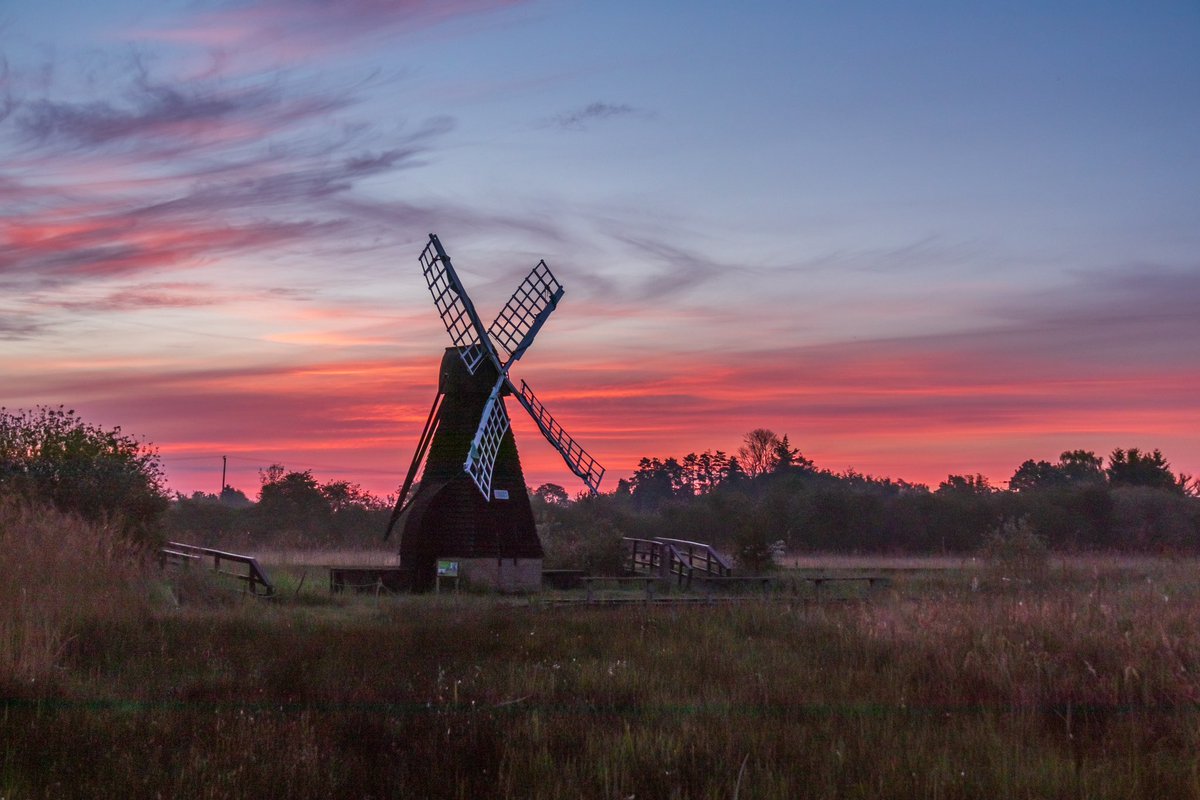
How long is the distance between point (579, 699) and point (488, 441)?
16.0 metres

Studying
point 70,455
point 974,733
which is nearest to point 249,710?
point 974,733

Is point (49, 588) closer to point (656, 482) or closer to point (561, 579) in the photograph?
point (561, 579)

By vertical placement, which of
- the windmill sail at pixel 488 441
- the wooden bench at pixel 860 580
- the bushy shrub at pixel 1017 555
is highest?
the windmill sail at pixel 488 441

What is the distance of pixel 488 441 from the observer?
1069 inches

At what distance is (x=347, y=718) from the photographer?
10547 millimetres

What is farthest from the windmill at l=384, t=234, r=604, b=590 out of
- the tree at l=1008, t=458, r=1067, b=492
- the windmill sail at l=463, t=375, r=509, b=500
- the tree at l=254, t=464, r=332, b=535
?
the tree at l=1008, t=458, r=1067, b=492

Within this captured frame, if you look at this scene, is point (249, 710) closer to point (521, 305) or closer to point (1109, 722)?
point (1109, 722)

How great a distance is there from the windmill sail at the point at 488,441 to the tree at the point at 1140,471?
51483 mm

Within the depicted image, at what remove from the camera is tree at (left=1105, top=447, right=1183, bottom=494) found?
66812mm

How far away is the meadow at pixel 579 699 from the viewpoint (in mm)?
8758

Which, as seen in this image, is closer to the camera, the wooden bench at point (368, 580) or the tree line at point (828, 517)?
the wooden bench at point (368, 580)

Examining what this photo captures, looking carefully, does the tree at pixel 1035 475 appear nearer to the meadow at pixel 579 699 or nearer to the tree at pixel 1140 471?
the tree at pixel 1140 471

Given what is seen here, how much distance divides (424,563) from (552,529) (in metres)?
14.1

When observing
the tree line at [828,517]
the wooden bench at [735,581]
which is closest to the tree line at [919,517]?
the tree line at [828,517]
